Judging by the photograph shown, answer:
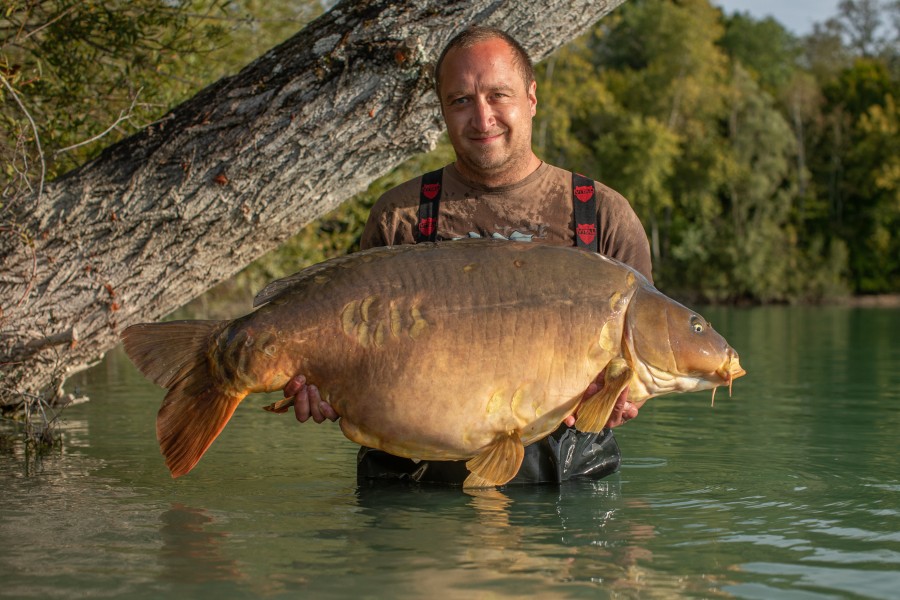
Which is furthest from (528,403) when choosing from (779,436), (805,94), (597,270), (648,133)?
(805,94)

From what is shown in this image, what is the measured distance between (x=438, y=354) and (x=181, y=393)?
3.23 ft

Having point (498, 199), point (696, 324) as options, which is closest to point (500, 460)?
point (696, 324)

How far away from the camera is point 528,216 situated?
5145mm

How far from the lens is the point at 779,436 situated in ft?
23.3

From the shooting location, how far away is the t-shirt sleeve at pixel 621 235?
16.7ft

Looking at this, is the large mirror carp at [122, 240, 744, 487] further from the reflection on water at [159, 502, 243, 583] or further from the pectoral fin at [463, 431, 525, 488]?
the reflection on water at [159, 502, 243, 583]

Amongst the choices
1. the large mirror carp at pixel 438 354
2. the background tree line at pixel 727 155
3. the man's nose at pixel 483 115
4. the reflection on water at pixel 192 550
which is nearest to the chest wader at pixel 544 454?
the man's nose at pixel 483 115

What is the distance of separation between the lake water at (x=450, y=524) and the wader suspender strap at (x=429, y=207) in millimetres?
1189

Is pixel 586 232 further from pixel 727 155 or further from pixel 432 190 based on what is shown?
pixel 727 155

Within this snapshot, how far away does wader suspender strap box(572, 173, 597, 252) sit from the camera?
5078 millimetres

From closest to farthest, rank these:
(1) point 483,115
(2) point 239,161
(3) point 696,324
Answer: (3) point 696,324 → (1) point 483,115 → (2) point 239,161

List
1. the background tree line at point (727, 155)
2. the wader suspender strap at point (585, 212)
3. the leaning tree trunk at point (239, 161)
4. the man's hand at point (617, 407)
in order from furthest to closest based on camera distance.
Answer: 1. the background tree line at point (727, 155)
2. the leaning tree trunk at point (239, 161)
3. the wader suspender strap at point (585, 212)
4. the man's hand at point (617, 407)

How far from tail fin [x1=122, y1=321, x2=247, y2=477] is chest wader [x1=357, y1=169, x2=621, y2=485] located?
121 centimetres

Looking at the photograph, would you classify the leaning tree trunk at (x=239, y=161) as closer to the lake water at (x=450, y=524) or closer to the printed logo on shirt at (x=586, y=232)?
the lake water at (x=450, y=524)
